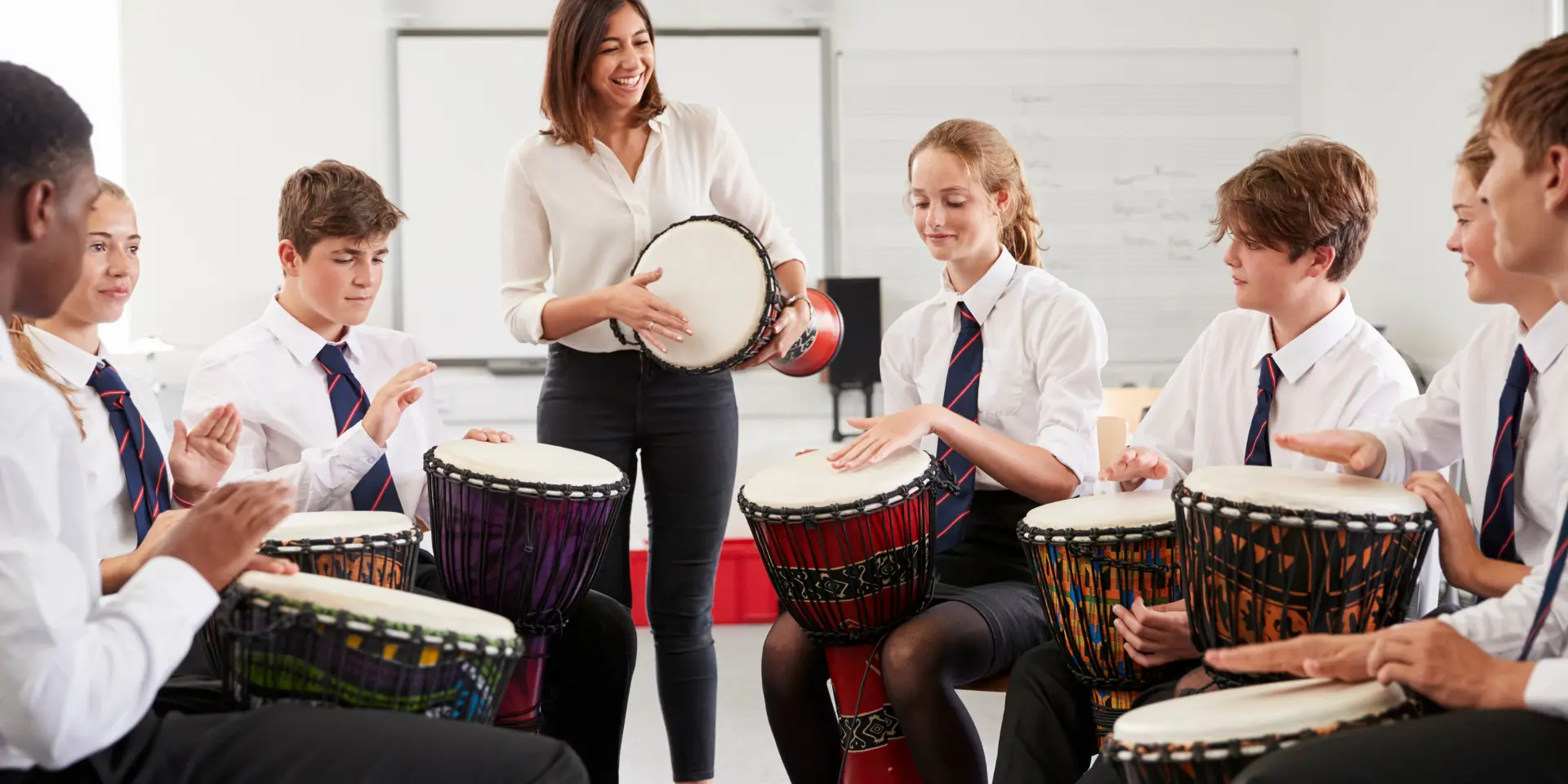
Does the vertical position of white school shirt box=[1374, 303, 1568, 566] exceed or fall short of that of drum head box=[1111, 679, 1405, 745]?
it exceeds it

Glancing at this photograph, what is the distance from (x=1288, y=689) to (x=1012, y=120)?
438 centimetres

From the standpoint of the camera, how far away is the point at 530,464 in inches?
82.5

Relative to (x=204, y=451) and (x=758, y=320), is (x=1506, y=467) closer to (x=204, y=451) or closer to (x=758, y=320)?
(x=758, y=320)

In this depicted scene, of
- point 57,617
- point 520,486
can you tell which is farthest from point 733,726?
point 57,617

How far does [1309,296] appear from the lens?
2168 millimetres

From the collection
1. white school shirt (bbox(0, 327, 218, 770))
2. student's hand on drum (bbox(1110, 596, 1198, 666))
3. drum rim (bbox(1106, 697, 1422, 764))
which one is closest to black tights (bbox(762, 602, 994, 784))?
student's hand on drum (bbox(1110, 596, 1198, 666))

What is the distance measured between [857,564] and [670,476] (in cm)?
60

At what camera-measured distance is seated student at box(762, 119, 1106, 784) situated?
2059mm

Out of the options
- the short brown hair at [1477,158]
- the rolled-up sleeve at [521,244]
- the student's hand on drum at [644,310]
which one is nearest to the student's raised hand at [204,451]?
the rolled-up sleeve at [521,244]

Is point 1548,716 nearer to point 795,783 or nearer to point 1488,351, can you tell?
point 1488,351

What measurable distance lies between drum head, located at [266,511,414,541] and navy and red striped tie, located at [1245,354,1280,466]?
1.41 m

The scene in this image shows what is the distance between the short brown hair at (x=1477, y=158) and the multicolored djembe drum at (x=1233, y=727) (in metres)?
0.84

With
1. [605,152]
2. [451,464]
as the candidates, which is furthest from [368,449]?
[605,152]

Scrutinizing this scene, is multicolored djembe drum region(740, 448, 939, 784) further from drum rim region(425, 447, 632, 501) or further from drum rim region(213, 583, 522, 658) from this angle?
drum rim region(213, 583, 522, 658)
